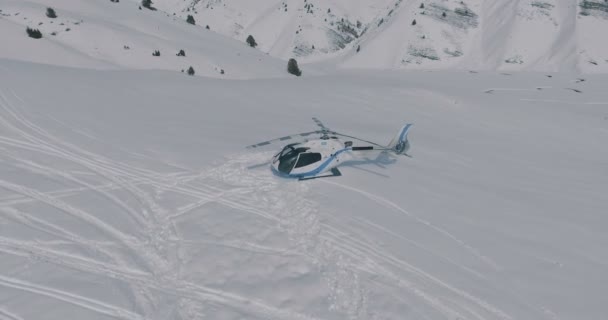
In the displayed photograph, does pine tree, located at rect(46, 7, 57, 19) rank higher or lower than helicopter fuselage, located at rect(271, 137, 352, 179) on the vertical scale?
higher

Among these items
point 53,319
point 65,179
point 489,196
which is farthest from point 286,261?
point 489,196

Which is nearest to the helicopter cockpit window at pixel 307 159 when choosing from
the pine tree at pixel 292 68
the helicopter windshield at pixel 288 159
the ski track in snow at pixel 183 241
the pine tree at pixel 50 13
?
the helicopter windshield at pixel 288 159

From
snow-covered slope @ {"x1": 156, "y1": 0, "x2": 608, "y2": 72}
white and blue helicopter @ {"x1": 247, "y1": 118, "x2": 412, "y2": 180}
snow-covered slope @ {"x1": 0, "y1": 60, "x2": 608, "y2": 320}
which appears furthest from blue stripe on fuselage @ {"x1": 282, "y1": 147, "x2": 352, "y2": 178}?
snow-covered slope @ {"x1": 156, "y1": 0, "x2": 608, "y2": 72}

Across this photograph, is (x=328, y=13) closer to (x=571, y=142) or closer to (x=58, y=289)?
(x=571, y=142)

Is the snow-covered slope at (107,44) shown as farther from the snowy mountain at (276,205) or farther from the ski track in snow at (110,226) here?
the ski track in snow at (110,226)

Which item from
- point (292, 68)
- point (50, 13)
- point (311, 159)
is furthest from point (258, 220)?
point (50, 13)

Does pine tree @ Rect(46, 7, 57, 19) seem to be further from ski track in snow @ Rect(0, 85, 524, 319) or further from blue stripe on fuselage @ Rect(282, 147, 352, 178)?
blue stripe on fuselage @ Rect(282, 147, 352, 178)

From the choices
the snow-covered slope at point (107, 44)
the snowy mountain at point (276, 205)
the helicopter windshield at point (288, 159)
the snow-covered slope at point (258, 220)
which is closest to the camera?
the snow-covered slope at point (258, 220)
